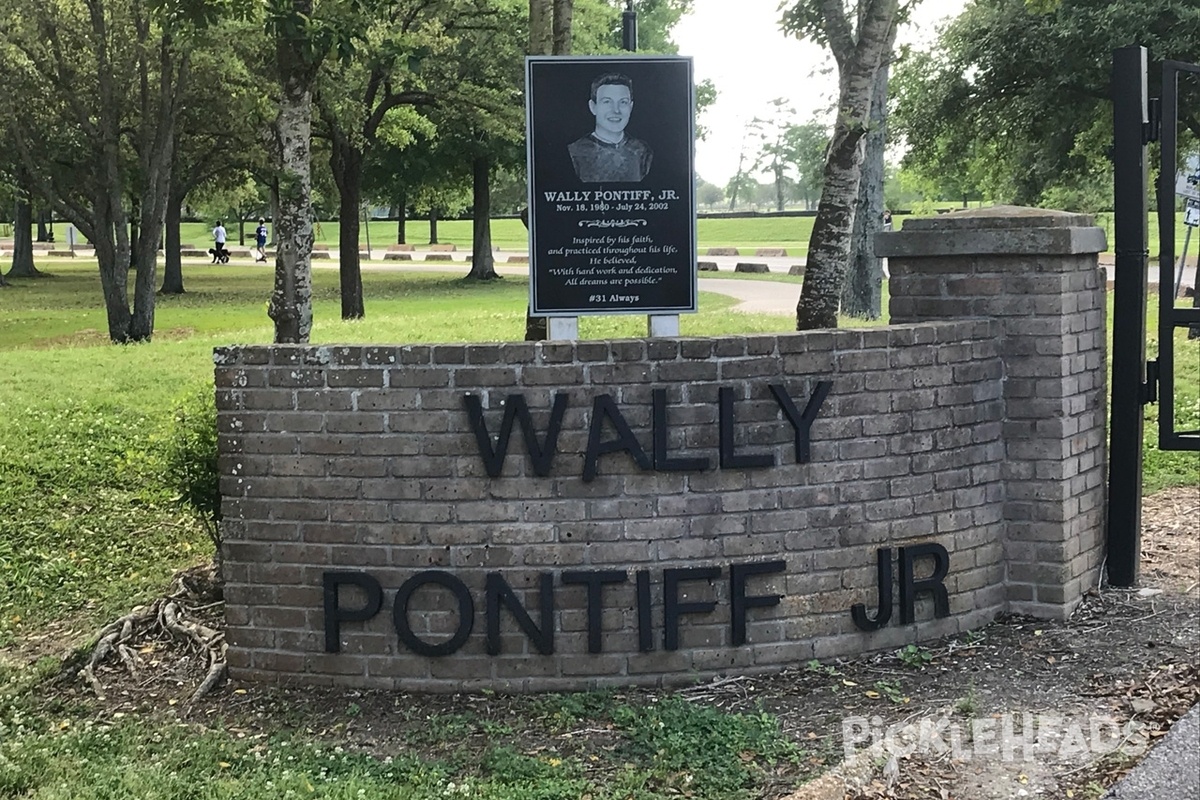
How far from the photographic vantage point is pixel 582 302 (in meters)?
5.41

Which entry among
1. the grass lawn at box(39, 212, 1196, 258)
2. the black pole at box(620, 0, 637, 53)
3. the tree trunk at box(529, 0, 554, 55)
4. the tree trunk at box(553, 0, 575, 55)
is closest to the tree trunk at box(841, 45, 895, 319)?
the tree trunk at box(529, 0, 554, 55)

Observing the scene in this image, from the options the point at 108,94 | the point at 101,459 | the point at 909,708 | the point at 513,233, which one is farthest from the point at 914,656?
the point at 513,233

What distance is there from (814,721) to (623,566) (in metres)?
0.94

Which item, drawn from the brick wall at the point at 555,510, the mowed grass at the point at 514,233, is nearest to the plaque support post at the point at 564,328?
the brick wall at the point at 555,510

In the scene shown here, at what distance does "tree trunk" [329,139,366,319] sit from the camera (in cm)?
2361

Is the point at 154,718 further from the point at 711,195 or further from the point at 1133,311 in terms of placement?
the point at 711,195

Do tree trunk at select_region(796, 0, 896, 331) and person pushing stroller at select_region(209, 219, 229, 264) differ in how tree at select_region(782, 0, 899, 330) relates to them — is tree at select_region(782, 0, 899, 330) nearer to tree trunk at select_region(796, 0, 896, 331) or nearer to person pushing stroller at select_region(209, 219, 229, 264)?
tree trunk at select_region(796, 0, 896, 331)

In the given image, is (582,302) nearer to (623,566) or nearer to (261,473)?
(623,566)

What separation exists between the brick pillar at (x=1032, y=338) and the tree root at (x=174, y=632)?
341 centimetres

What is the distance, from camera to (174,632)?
224 inches

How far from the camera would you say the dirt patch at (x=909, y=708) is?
4.11 meters

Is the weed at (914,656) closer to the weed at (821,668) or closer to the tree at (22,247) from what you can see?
the weed at (821,668)

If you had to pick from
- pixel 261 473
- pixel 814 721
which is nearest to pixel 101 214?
pixel 261 473

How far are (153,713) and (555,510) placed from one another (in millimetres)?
1706
